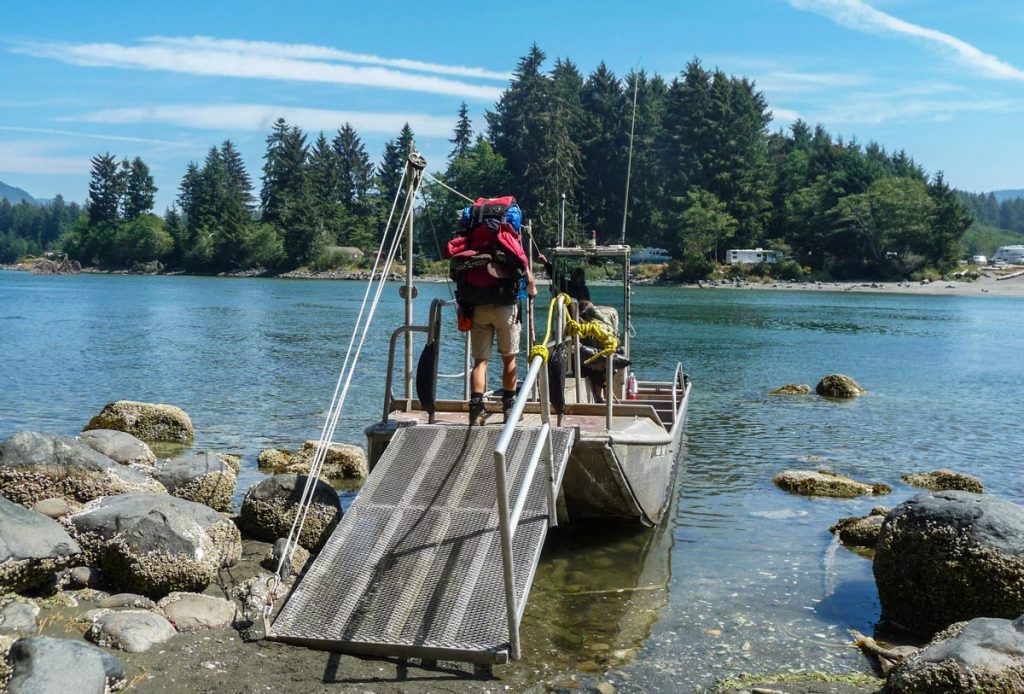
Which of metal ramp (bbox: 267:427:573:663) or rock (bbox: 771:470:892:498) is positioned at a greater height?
metal ramp (bbox: 267:427:573:663)

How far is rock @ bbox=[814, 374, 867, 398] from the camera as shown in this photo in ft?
91.4

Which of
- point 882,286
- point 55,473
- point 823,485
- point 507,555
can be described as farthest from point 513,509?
point 882,286

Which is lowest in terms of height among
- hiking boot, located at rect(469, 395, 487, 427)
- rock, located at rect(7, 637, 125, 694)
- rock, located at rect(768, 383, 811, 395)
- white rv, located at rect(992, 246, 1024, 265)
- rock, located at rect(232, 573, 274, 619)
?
rock, located at rect(768, 383, 811, 395)

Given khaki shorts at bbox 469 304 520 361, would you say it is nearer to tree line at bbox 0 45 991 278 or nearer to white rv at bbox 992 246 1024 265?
tree line at bbox 0 45 991 278

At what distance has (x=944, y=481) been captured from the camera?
15.8 m

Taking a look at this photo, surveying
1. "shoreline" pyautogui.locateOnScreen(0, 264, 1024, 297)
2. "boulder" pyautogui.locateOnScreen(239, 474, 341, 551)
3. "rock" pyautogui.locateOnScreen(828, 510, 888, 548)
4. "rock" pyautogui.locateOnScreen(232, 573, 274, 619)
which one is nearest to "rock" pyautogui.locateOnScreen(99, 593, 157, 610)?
"rock" pyautogui.locateOnScreen(232, 573, 274, 619)

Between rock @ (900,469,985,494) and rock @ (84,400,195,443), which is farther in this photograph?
rock @ (84,400,195,443)

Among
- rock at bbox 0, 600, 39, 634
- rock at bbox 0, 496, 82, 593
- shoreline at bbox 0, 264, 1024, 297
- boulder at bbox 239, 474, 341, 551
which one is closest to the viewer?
rock at bbox 0, 600, 39, 634

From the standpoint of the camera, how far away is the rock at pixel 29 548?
25.8ft

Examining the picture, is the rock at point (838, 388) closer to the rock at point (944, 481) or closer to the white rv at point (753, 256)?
the rock at point (944, 481)

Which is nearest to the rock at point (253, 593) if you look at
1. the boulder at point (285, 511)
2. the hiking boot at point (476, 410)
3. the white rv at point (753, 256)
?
the boulder at point (285, 511)

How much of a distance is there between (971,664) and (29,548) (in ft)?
23.6

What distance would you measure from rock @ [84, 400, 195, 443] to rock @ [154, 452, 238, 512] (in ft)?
19.5

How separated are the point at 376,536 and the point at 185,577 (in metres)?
1.66
